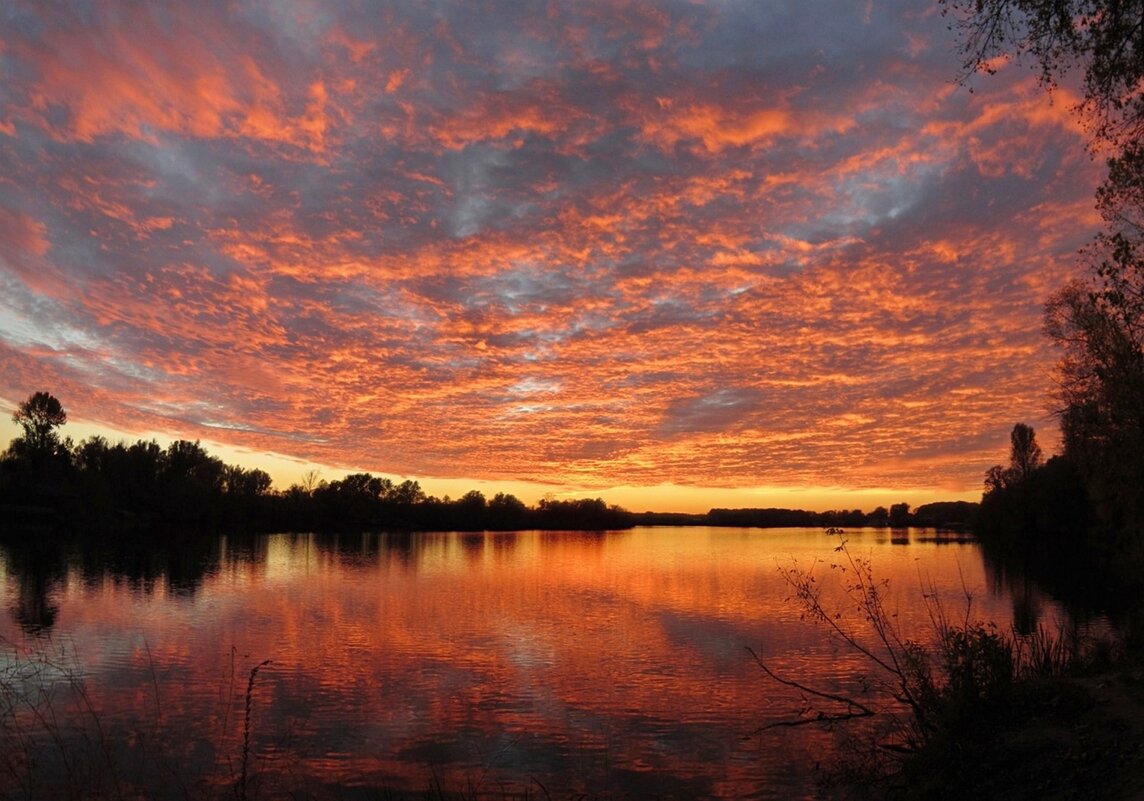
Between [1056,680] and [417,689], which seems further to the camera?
[417,689]

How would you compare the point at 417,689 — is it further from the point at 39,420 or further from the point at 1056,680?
the point at 39,420

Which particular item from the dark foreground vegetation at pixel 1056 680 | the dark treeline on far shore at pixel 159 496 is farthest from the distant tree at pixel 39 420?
the dark foreground vegetation at pixel 1056 680

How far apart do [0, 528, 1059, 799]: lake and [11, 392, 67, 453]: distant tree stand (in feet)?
322

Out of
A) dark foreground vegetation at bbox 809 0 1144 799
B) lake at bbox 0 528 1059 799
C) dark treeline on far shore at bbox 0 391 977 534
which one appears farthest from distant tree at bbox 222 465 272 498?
dark foreground vegetation at bbox 809 0 1144 799

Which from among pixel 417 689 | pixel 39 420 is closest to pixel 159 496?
pixel 39 420

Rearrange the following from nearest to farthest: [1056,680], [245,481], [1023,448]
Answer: [1056,680] → [1023,448] → [245,481]

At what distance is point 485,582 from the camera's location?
1969 inches

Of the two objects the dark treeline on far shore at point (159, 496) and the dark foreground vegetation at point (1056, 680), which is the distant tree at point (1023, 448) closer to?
the dark treeline on far shore at point (159, 496)

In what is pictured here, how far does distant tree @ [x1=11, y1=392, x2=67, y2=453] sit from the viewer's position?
123625 mm

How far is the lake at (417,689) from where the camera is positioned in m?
13.5

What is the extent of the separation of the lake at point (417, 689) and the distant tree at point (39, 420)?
98.2m

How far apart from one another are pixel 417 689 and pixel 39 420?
437ft

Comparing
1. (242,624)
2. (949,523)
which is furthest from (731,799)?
(949,523)

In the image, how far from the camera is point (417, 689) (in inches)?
799
